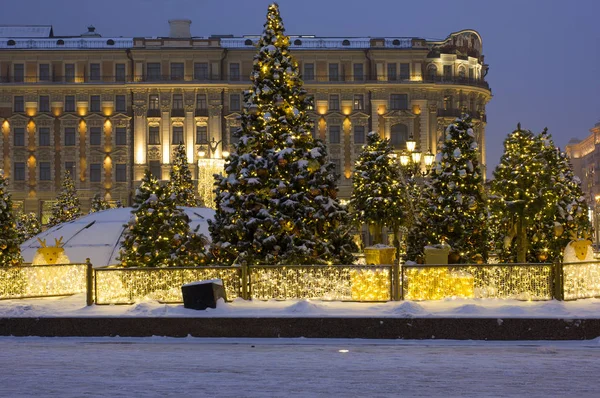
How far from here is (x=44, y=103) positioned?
255 feet

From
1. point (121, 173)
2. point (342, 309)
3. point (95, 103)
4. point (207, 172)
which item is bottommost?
point (342, 309)

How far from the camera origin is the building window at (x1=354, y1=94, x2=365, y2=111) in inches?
3103

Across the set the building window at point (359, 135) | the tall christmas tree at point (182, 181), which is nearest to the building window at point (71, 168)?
the tall christmas tree at point (182, 181)

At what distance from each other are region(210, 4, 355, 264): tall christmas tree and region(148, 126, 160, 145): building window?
5197 cm

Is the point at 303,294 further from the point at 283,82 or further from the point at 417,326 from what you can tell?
the point at 283,82

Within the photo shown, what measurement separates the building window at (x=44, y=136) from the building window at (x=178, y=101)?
10708 mm

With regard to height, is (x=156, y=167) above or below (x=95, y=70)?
below

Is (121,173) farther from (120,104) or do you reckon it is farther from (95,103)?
(95,103)

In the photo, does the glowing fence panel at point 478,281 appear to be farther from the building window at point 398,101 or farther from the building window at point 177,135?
the building window at point 398,101

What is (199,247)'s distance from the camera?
85.0 feet

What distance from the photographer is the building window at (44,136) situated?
77750 millimetres

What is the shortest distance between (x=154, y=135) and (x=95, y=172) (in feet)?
18.9

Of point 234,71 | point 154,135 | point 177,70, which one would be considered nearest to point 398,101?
point 234,71

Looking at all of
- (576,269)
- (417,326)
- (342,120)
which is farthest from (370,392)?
(342,120)
